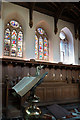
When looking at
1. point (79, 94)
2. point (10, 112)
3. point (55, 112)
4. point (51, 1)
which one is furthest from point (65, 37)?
point (55, 112)

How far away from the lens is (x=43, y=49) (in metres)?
10.2

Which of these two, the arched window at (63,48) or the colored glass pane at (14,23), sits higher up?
the colored glass pane at (14,23)

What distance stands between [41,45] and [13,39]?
226cm

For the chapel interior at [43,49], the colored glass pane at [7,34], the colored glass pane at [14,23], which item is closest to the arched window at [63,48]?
the chapel interior at [43,49]

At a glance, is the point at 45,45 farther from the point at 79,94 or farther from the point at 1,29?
the point at 79,94

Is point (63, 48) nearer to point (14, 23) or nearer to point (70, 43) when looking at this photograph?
point (70, 43)

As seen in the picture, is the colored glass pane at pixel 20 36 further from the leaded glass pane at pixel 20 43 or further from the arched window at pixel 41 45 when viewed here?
the arched window at pixel 41 45

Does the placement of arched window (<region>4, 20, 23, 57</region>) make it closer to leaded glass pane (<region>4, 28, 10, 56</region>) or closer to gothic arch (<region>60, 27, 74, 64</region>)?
leaded glass pane (<region>4, 28, 10, 56</region>)

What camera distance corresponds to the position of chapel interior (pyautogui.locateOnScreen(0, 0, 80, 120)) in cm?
746

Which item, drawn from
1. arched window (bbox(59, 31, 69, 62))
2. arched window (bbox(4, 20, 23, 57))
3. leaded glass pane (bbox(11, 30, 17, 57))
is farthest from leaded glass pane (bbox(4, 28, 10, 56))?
arched window (bbox(59, 31, 69, 62))

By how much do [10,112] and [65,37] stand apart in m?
8.38

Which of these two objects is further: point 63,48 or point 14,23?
point 63,48

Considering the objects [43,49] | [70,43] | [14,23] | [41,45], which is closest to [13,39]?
[14,23]

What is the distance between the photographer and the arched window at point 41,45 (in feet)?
32.7
